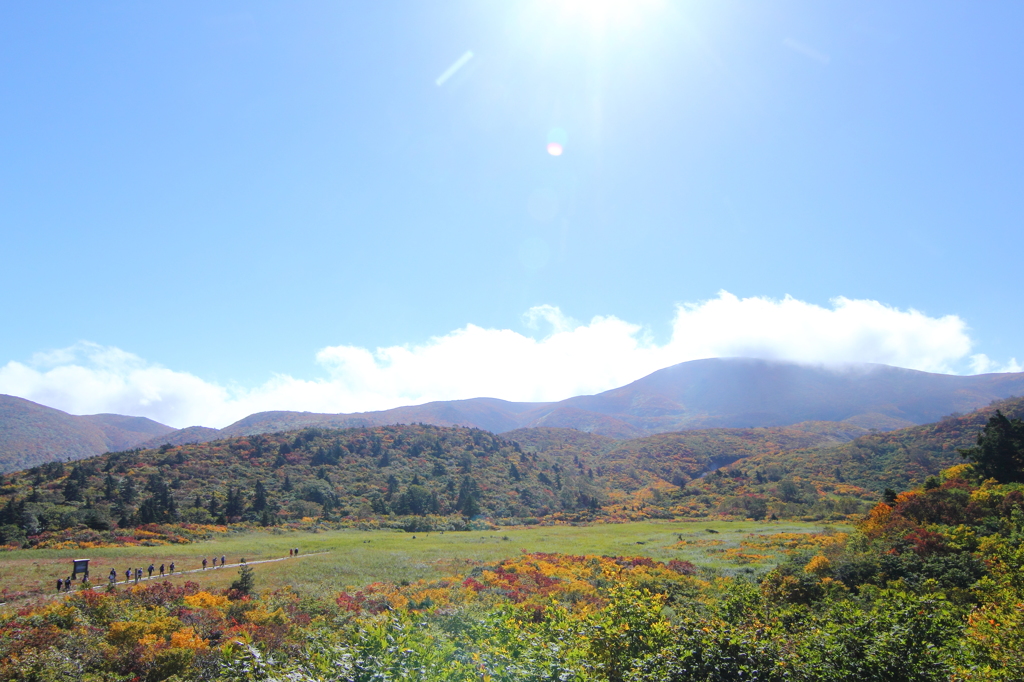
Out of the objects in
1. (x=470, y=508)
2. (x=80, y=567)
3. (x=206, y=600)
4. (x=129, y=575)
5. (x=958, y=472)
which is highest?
(x=206, y=600)

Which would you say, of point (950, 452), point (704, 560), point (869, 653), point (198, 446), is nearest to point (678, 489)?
point (950, 452)

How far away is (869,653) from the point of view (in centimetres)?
748

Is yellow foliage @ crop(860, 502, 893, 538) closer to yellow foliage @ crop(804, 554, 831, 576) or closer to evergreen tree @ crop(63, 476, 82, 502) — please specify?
yellow foliage @ crop(804, 554, 831, 576)

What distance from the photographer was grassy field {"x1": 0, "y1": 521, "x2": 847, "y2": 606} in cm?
2261

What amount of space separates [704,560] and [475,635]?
24.5 meters

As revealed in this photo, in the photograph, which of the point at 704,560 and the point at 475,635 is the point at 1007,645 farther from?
the point at 704,560

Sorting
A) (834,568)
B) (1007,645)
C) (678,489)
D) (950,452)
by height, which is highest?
(1007,645)

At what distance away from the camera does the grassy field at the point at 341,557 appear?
2261 cm

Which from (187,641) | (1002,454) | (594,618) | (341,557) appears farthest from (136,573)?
(1002,454)

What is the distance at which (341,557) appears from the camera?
1268 inches

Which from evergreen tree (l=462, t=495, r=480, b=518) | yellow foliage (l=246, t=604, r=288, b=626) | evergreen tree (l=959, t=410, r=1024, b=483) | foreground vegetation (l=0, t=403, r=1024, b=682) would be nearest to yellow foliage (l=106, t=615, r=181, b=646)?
foreground vegetation (l=0, t=403, r=1024, b=682)

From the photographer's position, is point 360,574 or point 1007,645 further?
point 360,574

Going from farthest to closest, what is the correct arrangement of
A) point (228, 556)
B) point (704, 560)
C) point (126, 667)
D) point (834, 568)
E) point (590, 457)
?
point (590, 457), point (228, 556), point (704, 560), point (834, 568), point (126, 667)

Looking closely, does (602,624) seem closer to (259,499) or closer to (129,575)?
(129,575)
